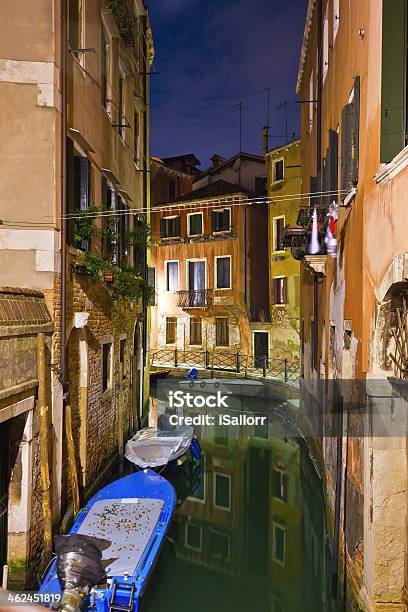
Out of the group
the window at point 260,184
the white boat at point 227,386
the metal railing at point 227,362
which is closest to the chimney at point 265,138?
the window at point 260,184

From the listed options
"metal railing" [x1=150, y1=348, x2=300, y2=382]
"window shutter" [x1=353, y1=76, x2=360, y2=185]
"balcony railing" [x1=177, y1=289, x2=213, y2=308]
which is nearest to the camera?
"window shutter" [x1=353, y1=76, x2=360, y2=185]

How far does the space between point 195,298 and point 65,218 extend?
57.7 feet

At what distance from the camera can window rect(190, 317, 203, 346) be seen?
24906 millimetres

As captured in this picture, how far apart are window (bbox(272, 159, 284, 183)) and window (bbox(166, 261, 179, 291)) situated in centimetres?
630

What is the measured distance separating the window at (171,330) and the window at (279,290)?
547 centimetres

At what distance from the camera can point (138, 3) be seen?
44.7 ft

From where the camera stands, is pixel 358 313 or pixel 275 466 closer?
pixel 358 313

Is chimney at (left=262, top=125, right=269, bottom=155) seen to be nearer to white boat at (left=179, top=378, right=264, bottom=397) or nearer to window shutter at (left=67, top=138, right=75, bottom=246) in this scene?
white boat at (left=179, top=378, right=264, bottom=397)

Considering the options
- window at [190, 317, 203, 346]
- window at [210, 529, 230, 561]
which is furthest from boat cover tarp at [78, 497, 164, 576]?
window at [190, 317, 203, 346]

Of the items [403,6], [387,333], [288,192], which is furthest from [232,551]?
[288,192]

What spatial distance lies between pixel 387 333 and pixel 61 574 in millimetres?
4085

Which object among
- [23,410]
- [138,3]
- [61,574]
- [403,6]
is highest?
[138,3]

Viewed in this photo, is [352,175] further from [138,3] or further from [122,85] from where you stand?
[138,3]

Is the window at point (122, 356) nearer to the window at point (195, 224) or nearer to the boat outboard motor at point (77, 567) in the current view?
the boat outboard motor at point (77, 567)
